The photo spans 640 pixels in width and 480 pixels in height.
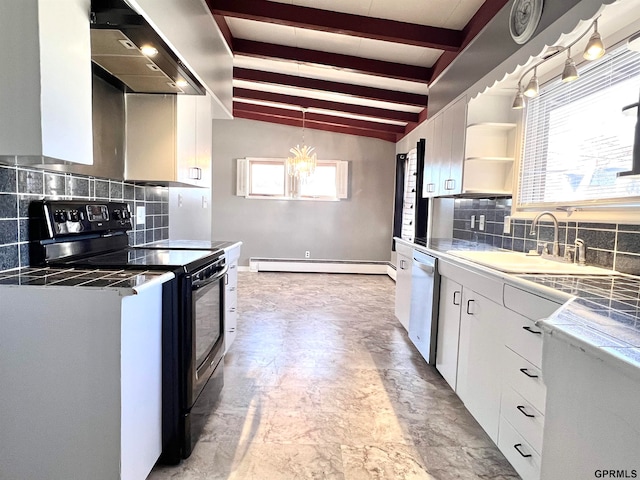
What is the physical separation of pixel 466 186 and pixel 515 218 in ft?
1.45

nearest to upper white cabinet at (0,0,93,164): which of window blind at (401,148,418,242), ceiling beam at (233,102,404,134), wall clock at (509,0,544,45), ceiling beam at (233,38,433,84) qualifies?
wall clock at (509,0,544,45)

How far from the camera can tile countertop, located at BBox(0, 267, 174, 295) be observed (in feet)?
4.31

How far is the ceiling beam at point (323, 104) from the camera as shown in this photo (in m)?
5.48

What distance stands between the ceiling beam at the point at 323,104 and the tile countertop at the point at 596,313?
13.3ft

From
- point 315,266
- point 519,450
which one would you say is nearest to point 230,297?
point 519,450

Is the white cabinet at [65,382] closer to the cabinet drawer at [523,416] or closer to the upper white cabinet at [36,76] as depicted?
the upper white cabinet at [36,76]

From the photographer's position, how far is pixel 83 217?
188 centimetres

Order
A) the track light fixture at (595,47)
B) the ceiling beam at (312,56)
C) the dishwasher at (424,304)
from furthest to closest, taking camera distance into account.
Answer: the ceiling beam at (312,56)
the dishwasher at (424,304)
the track light fixture at (595,47)

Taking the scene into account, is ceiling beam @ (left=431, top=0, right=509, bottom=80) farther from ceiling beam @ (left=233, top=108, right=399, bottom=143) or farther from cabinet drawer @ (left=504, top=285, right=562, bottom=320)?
ceiling beam @ (left=233, top=108, right=399, bottom=143)

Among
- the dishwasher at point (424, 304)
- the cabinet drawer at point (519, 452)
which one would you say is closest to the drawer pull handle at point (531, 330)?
the cabinet drawer at point (519, 452)

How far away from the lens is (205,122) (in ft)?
9.81

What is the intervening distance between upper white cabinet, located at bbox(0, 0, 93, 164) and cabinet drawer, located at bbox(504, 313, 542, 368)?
1888 mm

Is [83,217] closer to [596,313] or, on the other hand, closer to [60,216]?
[60,216]

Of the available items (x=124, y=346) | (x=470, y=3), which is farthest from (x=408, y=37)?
(x=124, y=346)
